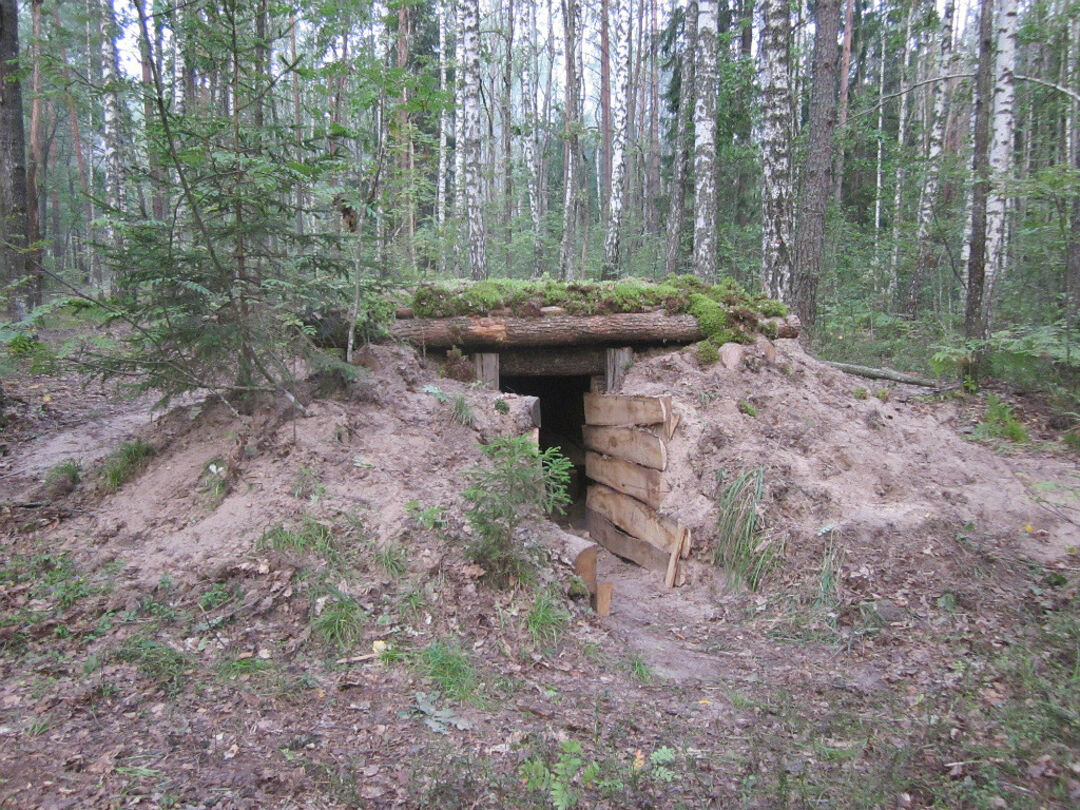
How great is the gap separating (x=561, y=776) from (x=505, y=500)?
1.74 meters

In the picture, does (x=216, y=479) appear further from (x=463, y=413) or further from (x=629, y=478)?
(x=629, y=478)

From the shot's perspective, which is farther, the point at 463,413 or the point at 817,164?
the point at 817,164

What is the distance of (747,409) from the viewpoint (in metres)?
6.55

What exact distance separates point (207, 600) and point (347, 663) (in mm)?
978

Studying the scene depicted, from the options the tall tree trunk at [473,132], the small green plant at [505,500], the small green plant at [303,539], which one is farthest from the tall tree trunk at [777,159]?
the small green plant at [303,539]

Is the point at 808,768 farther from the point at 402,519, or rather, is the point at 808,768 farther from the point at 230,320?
the point at 230,320

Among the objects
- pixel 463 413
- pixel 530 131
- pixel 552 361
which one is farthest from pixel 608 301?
pixel 530 131

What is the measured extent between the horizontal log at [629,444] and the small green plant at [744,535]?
828 mm

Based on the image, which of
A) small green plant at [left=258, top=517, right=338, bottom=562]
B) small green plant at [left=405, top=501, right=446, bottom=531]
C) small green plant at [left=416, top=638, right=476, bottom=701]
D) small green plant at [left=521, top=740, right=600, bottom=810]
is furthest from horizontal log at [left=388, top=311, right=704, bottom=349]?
small green plant at [left=521, top=740, right=600, bottom=810]

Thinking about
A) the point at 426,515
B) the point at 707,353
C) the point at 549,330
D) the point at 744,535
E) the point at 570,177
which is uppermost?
the point at 570,177

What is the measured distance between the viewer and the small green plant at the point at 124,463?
16.2 ft

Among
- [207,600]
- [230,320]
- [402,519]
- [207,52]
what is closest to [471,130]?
[207,52]

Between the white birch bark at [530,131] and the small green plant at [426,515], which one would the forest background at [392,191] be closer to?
the small green plant at [426,515]

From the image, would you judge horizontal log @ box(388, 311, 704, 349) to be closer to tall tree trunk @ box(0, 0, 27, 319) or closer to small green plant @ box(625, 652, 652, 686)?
small green plant @ box(625, 652, 652, 686)
